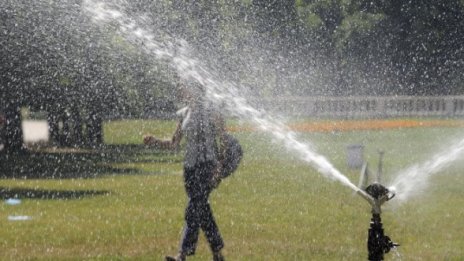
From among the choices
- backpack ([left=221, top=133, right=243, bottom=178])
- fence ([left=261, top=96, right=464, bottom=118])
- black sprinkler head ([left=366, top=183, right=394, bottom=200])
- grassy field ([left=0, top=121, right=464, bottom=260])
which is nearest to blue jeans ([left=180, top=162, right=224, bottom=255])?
backpack ([left=221, top=133, right=243, bottom=178])

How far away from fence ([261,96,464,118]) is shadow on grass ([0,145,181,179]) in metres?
12.3

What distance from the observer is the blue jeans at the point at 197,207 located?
7574 millimetres

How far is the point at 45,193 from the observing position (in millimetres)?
13969

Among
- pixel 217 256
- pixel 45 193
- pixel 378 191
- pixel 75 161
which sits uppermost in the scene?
pixel 378 191

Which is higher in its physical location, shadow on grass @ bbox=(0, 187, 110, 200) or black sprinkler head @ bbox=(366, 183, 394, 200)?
black sprinkler head @ bbox=(366, 183, 394, 200)

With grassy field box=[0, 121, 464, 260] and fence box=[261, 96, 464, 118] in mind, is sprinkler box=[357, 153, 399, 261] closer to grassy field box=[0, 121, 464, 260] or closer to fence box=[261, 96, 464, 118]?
grassy field box=[0, 121, 464, 260]

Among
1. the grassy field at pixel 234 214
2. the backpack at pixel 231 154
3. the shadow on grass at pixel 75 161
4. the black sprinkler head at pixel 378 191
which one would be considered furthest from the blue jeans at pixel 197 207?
the shadow on grass at pixel 75 161

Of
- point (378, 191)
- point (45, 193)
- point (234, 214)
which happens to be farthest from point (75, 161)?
point (378, 191)

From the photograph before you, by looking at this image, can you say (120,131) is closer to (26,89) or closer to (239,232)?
(26,89)

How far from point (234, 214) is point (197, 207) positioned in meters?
3.76

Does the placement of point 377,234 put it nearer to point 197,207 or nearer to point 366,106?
point 197,207

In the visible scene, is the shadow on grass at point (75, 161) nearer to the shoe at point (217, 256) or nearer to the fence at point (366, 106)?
the shoe at point (217, 256)

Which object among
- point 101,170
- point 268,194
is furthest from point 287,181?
point 101,170

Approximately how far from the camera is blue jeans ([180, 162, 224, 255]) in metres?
7.57
